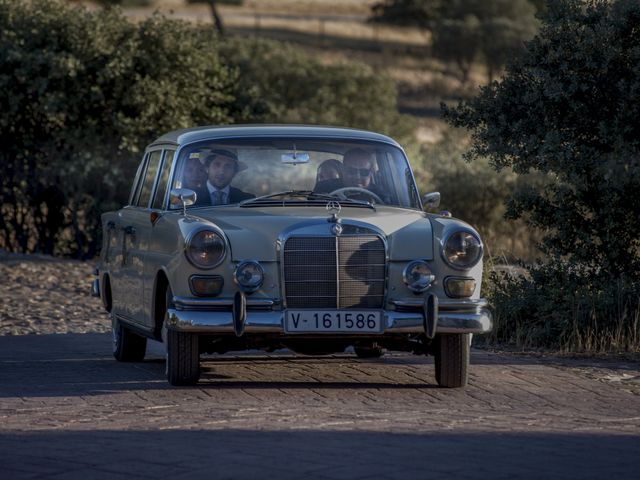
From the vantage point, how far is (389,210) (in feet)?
31.4

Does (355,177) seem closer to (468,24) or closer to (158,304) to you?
(158,304)

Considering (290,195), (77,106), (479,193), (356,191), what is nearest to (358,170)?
(356,191)

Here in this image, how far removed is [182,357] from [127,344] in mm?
1922

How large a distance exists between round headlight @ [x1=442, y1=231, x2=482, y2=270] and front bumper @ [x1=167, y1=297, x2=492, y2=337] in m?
0.25

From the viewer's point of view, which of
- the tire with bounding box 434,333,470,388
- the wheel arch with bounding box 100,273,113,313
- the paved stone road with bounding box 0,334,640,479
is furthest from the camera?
the wheel arch with bounding box 100,273,113,313

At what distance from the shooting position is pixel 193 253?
8.82 meters

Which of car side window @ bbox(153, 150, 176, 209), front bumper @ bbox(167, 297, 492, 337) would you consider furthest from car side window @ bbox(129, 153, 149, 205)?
front bumper @ bbox(167, 297, 492, 337)

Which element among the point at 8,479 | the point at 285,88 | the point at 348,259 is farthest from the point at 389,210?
the point at 285,88

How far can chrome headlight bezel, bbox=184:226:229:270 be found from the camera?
880 centimetres

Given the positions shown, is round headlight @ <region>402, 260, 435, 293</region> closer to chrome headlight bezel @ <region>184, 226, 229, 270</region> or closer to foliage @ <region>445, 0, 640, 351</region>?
chrome headlight bezel @ <region>184, 226, 229, 270</region>

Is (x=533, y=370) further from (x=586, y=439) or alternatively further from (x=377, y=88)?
(x=377, y=88)

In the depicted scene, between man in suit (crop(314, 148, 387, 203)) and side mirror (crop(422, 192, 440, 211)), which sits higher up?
man in suit (crop(314, 148, 387, 203))

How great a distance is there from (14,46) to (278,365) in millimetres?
13052

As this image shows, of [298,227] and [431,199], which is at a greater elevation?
[431,199]
